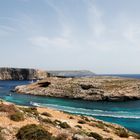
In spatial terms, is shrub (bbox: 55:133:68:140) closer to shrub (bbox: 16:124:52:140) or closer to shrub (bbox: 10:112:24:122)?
shrub (bbox: 16:124:52:140)

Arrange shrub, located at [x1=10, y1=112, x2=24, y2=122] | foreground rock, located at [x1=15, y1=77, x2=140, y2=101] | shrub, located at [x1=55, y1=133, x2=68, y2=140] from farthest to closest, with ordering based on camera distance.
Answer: foreground rock, located at [x1=15, y1=77, x2=140, y2=101] → shrub, located at [x1=10, y1=112, x2=24, y2=122] → shrub, located at [x1=55, y1=133, x2=68, y2=140]

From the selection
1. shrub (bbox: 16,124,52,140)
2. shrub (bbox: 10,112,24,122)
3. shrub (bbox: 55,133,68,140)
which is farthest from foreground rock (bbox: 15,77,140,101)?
shrub (bbox: 16,124,52,140)

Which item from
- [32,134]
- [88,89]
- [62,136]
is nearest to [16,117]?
[32,134]

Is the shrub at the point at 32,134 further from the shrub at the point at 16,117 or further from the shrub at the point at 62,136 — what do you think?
the shrub at the point at 16,117

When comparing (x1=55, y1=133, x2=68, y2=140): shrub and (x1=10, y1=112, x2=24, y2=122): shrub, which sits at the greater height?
(x1=10, y1=112, x2=24, y2=122): shrub

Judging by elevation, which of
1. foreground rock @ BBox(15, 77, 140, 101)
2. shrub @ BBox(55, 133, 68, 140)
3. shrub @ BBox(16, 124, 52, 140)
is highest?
shrub @ BBox(16, 124, 52, 140)

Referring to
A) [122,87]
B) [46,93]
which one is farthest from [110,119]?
[46,93]

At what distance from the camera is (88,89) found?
444 feet

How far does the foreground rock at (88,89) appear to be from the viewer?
4924 inches

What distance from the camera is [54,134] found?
25828 mm

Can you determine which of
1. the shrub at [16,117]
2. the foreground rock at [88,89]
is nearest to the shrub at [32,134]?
the shrub at [16,117]

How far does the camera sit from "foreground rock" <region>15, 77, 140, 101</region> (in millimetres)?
125062

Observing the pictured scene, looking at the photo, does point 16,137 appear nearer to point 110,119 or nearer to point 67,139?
point 67,139

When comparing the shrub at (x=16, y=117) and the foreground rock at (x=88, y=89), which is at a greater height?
the shrub at (x=16, y=117)
